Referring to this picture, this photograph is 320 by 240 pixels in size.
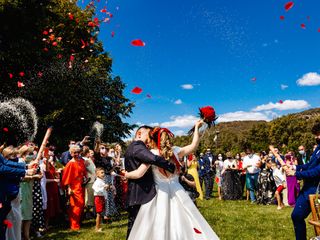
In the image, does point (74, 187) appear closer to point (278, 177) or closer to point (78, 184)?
point (78, 184)

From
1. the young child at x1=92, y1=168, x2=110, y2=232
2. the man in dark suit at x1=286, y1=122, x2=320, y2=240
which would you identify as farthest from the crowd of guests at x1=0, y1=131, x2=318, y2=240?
the man in dark suit at x1=286, y1=122, x2=320, y2=240

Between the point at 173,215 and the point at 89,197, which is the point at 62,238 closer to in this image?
the point at 89,197

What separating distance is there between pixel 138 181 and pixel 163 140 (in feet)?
2.12

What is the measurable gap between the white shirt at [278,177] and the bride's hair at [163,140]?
347 inches

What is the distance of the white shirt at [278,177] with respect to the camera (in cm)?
1283

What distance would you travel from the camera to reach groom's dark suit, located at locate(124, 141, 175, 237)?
4840 millimetres

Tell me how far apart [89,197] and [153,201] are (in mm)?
6303

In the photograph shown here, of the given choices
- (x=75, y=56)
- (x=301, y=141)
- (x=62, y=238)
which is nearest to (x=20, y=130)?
(x=75, y=56)

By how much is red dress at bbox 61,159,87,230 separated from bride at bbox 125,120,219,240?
4.79m

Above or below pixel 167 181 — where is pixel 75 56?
above

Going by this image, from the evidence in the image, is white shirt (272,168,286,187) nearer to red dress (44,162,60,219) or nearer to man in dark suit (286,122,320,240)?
red dress (44,162,60,219)

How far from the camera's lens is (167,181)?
5.09 meters

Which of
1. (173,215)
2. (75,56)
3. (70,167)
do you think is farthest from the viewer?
→ (75,56)

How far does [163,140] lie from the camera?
5066 mm
